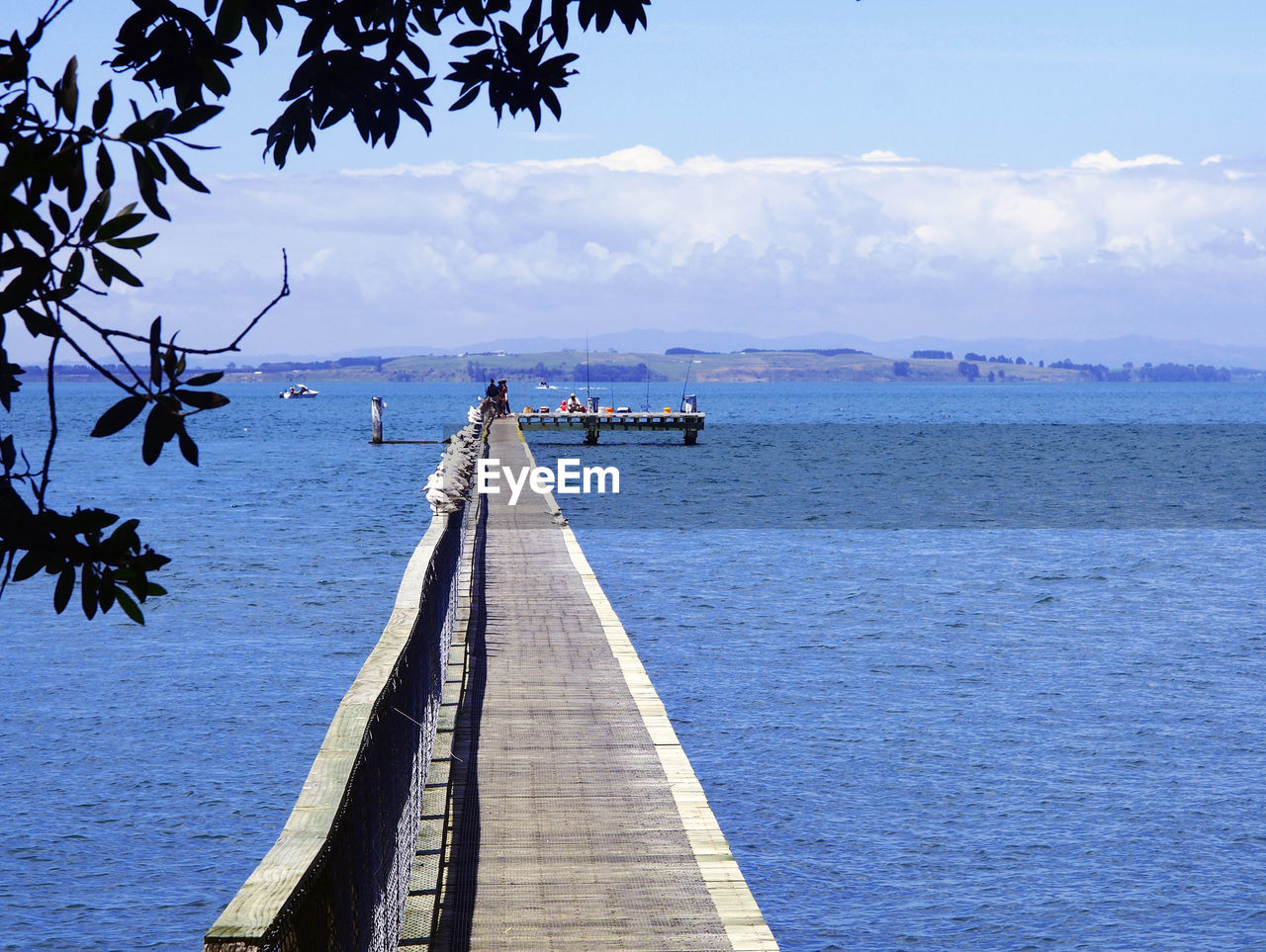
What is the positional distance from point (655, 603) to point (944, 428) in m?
131

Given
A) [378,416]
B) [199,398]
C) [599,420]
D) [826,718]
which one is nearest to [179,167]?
[199,398]

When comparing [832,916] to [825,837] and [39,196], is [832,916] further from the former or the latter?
[39,196]

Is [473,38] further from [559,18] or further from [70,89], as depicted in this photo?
[70,89]

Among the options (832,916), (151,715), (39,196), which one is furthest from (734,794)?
(39,196)

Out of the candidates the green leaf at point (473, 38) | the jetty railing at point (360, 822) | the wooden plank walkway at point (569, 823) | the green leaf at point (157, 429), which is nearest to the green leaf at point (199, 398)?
the green leaf at point (157, 429)

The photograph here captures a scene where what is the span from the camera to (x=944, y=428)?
506ft

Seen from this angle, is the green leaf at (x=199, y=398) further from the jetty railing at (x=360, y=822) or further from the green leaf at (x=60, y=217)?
the jetty railing at (x=360, y=822)

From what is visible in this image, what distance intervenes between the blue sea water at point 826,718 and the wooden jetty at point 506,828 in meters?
2.62

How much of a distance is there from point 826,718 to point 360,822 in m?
14.8

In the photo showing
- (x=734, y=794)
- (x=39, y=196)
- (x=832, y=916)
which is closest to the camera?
(x=39, y=196)

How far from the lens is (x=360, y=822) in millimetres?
4684

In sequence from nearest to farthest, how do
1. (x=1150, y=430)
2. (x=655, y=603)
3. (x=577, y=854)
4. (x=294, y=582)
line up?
(x=577, y=854), (x=655, y=603), (x=294, y=582), (x=1150, y=430)

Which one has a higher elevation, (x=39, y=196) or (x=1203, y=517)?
(x=39, y=196)

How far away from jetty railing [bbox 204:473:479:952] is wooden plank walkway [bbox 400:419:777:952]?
0.58 m
